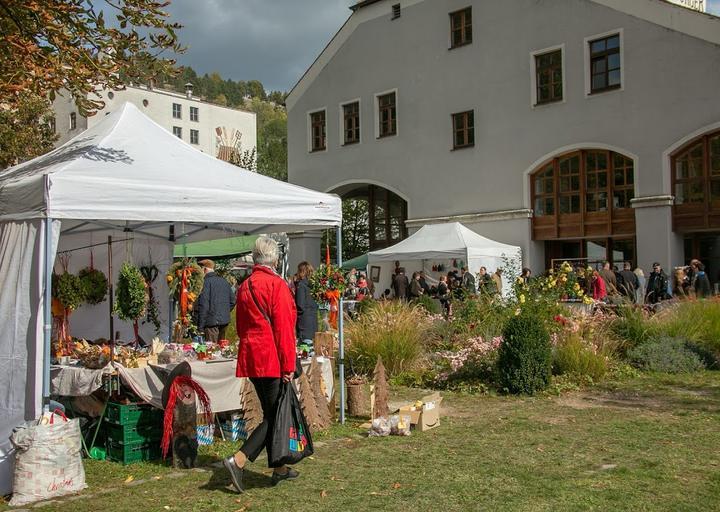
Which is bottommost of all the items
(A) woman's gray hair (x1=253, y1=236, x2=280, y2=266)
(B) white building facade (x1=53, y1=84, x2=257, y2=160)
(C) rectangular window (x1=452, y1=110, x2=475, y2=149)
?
(A) woman's gray hair (x1=253, y1=236, x2=280, y2=266)

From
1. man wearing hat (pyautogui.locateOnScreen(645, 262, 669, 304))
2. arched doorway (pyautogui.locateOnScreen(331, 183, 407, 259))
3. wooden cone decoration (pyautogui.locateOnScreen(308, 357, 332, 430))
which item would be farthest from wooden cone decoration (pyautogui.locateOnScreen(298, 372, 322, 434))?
arched doorway (pyautogui.locateOnScreen(331, 183, 407, 259))

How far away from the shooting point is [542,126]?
73.8 ft

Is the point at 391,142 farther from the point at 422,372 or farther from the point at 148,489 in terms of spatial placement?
the point at 148,489

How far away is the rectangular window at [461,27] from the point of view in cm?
2455

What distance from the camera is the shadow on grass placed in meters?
5.58

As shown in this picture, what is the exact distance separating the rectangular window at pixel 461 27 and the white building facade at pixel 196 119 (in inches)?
1572

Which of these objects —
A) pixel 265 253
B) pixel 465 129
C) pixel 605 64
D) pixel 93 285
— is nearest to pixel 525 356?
pixel 265 253

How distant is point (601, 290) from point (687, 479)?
10378 mm

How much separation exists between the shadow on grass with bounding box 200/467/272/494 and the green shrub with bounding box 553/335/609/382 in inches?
221

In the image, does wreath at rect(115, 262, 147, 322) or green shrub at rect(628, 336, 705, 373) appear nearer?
wreath at rect(115, 262, 147, 322)

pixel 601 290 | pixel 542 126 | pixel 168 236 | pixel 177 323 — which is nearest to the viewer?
pixel 177 323

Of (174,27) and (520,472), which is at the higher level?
(174,27)

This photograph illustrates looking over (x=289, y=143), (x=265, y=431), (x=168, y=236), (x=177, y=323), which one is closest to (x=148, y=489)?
(x=265, y=431)

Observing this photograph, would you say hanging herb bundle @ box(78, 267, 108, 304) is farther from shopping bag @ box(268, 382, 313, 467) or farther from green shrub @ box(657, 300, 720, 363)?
green shrub @ box(657, 300, 720, 363)
